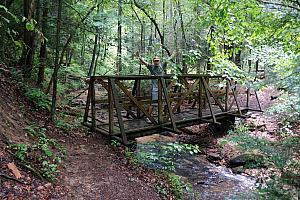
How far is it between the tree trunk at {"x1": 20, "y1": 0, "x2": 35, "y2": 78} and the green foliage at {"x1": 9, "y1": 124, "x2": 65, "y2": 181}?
334 centimetres

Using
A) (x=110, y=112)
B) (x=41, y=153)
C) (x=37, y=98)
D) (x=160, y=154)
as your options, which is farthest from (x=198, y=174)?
(x=37, y=98)

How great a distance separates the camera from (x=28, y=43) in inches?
368

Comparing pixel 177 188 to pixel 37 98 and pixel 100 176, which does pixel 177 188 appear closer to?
pixel 100 176

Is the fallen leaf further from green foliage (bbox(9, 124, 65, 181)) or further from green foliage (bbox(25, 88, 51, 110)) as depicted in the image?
green foliage (bbox(25, 88, 51, 110))

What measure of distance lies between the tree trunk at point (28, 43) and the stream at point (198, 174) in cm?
474

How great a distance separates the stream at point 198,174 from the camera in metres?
6.88

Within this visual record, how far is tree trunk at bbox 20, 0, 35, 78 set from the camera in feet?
28.6

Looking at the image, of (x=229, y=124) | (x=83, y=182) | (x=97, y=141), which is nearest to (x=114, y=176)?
(x=83, y=182)

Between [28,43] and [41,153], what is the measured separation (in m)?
5.42

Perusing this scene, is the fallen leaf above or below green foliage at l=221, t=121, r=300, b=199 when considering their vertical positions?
below

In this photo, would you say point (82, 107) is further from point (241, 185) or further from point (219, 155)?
point (241, 185)

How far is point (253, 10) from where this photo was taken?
19.6 ft

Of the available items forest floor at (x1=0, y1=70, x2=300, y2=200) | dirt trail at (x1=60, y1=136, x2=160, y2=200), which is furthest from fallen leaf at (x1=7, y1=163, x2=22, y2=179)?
dirt trail at (x1=60, y1=136, x2=160, y2=200)

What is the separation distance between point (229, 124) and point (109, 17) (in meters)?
6.86
